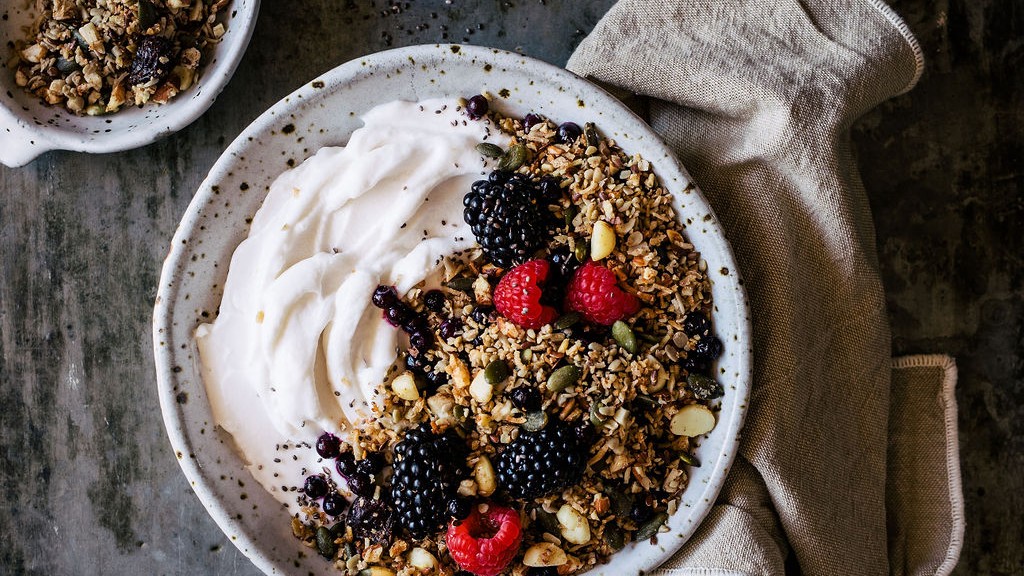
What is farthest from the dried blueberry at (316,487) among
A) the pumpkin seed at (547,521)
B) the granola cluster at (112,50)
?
the granola cluster at (112,50)

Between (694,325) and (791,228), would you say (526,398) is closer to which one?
(694,325)

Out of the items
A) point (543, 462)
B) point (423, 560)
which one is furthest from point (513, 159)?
point (423, 560)

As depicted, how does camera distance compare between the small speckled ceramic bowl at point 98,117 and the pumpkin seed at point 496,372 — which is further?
the small speckled ceramic bowl at point 98,117

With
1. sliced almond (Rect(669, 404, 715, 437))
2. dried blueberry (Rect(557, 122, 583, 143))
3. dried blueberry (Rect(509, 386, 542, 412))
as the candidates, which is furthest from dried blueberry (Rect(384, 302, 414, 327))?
sliced almond (Rect(669, 404, 715, 437))

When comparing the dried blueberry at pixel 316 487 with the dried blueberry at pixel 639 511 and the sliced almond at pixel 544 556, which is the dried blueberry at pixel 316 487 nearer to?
the sliced almond at pixel 544 556

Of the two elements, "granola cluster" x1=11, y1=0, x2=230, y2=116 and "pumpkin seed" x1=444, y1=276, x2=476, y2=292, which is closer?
"pumpkin seed" x1=444, y1=276, x2=476, y2=292

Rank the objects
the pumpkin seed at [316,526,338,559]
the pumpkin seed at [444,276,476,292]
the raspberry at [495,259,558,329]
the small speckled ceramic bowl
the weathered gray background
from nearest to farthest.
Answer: the raspberry at [495,259,558,329] → the pumpkin seed at [444,276,476,292] → the pumpkin seed at [316,526,338,559] → the small speckled ceramic bowl → the weathered gray background

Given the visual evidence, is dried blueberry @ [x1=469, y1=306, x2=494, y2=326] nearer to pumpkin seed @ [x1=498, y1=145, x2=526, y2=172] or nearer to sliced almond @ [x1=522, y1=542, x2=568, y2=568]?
pumpkin seed @ [x1=498, y1=145, x2=526, y2=172]
